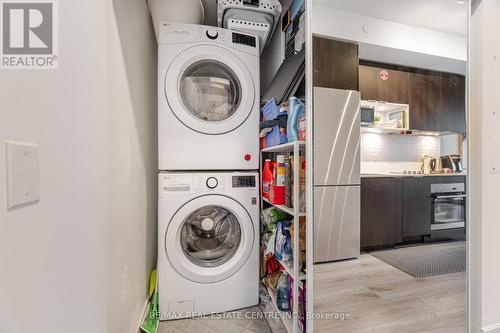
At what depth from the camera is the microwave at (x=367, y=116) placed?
3.62 feet

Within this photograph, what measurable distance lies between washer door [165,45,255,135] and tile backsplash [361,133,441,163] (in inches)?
30.6

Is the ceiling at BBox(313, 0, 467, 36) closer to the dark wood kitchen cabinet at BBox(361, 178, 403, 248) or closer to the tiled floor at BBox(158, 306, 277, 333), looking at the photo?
the dark wood kitchen cabinet at BBox(361, 178, 403, 248)

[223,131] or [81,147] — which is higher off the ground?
[223,131]

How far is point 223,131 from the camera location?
1.39 m

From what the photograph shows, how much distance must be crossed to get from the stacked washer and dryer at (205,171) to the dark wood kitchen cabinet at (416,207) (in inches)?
33.6

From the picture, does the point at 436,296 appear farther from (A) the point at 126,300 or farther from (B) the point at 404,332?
(A) the point at 126,300


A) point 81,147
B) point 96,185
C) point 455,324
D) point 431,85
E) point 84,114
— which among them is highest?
point 431,85

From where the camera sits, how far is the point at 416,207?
3.99ft

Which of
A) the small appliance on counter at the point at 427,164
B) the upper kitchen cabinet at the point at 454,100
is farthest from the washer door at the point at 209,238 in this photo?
the upper kitchen cabinet at the point at 454,100

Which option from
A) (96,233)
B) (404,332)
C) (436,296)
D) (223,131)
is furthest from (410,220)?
(96,233)

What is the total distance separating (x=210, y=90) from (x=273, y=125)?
54cm

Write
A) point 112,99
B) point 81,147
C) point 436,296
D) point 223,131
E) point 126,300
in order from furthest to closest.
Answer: point 223,131
point 436,296
point 126,300
point 112,99
point 81,147

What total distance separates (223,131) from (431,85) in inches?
46.9

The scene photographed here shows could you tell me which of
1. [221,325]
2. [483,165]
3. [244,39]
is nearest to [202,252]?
[221,325]
